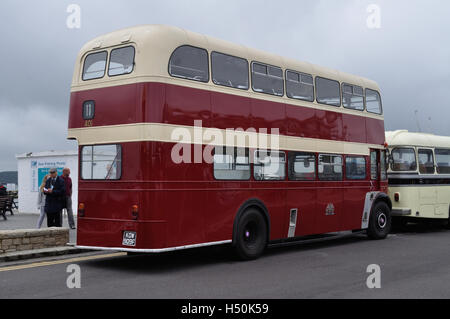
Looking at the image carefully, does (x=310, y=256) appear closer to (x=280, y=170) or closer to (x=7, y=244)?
(x=280, y=170)

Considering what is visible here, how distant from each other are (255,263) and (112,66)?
459 cm

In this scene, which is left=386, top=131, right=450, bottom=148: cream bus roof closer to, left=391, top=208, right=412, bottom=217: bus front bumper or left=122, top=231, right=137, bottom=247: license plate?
left=391, top=208, right=412, bottom=217: bus front bumper

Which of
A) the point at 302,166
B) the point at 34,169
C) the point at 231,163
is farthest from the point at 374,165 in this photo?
the point at 34,169

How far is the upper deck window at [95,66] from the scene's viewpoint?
10.3 m

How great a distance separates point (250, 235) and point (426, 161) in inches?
343

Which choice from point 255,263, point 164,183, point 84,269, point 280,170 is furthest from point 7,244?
point 280,170

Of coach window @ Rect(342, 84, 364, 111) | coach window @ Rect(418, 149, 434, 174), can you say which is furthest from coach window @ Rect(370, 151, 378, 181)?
coach window @ Rect(418, 149, 434, 174)

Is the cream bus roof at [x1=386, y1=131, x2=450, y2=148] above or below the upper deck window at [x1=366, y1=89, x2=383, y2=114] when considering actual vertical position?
below

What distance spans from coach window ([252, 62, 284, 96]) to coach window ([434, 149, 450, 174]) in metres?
8.38

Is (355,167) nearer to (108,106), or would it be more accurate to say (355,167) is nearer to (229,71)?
(229,71)

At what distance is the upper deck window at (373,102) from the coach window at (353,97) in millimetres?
339

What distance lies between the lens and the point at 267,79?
11.8 metres

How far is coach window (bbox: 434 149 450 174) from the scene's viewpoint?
A: 18.1m

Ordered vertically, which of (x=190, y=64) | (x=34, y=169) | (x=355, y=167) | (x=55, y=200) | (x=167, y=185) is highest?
(x=190, y=64)
